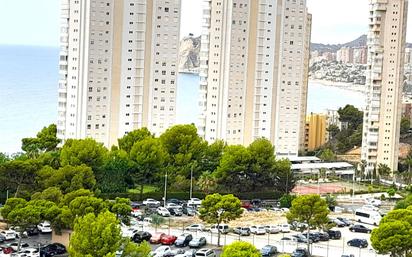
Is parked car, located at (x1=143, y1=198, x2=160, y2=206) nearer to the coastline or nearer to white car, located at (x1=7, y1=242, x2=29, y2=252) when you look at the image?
white car, located at (x1=7, y1=242, x2=29, y2=252)

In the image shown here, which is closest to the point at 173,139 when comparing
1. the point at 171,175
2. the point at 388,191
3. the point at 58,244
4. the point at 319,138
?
the point at 171,175

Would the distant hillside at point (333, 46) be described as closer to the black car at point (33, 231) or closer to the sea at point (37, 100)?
the sea at point (37, 100)

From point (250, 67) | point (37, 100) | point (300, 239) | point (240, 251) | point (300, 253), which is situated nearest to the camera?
point (240, 251)

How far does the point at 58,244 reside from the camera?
1383 cm

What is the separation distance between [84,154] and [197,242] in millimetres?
5265

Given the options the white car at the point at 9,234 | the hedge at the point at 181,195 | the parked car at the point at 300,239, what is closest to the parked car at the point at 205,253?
the parked car at the point at 300,239

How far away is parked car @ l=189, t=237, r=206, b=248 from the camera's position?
14.6m

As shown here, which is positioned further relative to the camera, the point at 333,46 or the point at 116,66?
the point at 333,46

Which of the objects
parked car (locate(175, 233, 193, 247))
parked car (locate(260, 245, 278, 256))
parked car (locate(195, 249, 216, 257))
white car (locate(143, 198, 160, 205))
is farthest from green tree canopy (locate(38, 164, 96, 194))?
parked car (locate(260, 245, 278, 256))

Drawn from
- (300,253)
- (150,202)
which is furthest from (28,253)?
(150,202)

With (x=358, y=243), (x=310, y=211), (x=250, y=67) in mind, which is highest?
(x=250, y=67)

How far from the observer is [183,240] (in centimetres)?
1473

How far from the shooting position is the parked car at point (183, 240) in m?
14.7

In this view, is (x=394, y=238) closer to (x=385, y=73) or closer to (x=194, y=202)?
(x=194, y=202)
